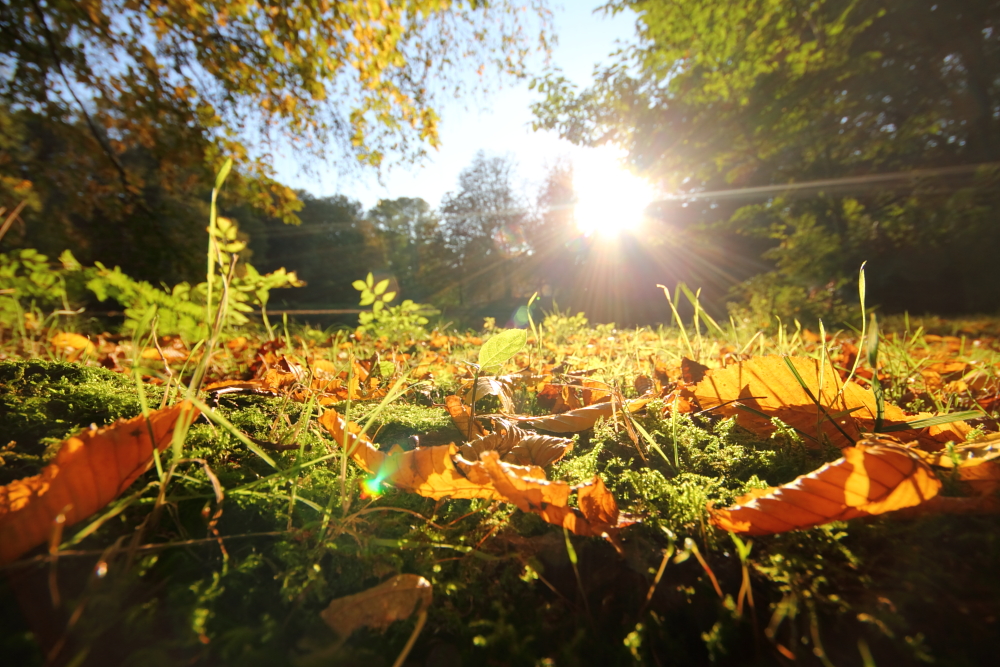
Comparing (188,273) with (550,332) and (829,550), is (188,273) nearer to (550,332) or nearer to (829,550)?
(550,332)

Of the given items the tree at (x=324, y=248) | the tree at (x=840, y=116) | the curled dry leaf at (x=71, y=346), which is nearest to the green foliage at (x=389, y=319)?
the curled dry leaf at (x=71, y=346)

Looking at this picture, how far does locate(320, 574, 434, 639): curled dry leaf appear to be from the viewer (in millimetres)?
497

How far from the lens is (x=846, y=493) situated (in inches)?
20.6

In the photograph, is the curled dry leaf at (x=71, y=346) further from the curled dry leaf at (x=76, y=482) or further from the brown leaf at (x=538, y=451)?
the brown leaf at (x=538, y=451)

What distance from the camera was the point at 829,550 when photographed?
0.55 meters

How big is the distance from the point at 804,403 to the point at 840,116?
40.7 ft

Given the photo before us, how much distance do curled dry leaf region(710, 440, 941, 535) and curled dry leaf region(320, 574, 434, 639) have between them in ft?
1.45

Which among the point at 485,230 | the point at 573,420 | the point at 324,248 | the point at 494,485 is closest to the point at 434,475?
the point at 494,485

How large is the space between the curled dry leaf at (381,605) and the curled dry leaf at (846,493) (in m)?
0.44

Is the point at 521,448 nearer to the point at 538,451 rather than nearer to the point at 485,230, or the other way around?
the point at 538,451

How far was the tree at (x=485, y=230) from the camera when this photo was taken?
26.4 meters

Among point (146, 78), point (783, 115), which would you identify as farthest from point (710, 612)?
point (783, 115)

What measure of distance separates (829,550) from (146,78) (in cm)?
640

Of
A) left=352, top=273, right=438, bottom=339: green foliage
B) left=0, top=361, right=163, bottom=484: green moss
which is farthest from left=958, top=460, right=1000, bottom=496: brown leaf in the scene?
left=352, top=273, right=438, bottom=339: green foliage
